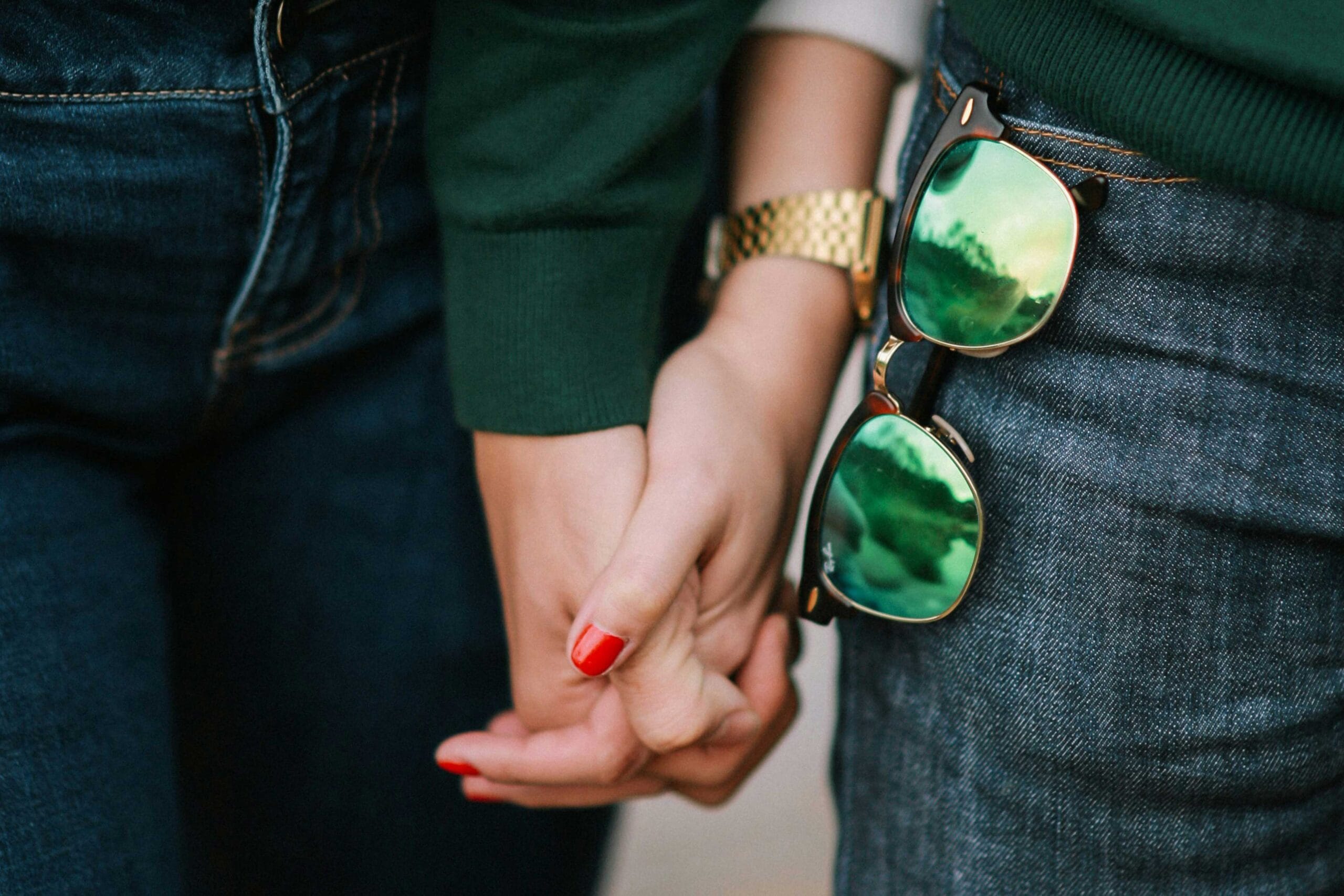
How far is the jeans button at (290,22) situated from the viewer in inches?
22.5

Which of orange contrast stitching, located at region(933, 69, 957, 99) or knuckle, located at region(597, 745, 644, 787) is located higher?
orange contrast stitching, located at region(933, 69, 957, 99)

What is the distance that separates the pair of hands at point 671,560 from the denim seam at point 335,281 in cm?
16

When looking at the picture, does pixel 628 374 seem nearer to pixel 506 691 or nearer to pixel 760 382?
pixel 760 382

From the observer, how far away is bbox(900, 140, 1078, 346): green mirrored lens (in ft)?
1.70

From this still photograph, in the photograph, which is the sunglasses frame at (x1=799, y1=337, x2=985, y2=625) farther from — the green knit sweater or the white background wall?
the white background wall

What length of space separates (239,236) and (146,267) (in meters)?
0.06

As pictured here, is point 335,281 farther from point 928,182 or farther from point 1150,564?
point 1150,564

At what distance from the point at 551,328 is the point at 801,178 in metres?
0.21

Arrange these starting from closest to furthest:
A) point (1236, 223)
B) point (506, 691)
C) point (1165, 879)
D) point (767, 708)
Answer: point (1236, 223) < point (1165, 879) < point (767, 708) < point (506, 691)

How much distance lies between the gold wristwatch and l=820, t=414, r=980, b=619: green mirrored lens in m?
0.14

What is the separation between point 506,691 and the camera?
90 cm

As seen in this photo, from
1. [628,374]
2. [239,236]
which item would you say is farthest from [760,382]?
[239,236]

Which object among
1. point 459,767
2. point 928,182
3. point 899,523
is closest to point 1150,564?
point 899,523

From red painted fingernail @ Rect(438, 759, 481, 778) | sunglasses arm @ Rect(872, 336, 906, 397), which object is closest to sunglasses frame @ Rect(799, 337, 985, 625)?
sunglasses arm @ Rect(872, 336, 906, 397)
